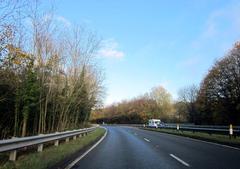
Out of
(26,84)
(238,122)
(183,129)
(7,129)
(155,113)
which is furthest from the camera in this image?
(155,113)

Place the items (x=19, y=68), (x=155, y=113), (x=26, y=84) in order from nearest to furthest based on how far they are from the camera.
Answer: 1. (x=19, y=68)
2. (x=26, y=84)
3. (x=155, y=113)

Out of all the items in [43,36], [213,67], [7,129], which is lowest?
[7,129]

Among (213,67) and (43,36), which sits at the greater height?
(213,67)

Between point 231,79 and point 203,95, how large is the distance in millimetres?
7074

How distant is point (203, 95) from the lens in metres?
61.1

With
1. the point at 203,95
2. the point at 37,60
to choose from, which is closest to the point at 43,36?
the point at 37,60

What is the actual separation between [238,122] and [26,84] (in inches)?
1689

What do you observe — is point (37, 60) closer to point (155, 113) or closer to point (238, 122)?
point (238, 122)

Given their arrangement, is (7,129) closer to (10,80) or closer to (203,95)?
(10,80)

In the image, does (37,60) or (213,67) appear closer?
(37,60)

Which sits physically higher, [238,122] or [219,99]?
[219,99]

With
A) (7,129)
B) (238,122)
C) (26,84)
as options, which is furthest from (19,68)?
(238,122)

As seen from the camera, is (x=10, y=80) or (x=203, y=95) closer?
(x=10, y=80)

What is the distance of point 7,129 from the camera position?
22.3 m
